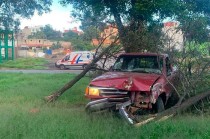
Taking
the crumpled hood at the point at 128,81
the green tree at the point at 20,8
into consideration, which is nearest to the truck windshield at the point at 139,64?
the crumpled hood at the point at 128,81

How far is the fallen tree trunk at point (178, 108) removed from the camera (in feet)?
25.3

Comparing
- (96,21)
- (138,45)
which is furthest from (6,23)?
(138,45)

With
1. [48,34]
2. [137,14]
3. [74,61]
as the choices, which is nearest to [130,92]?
[137,14]

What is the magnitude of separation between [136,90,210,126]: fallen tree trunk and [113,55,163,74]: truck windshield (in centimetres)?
139

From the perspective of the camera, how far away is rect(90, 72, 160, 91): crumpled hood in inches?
319

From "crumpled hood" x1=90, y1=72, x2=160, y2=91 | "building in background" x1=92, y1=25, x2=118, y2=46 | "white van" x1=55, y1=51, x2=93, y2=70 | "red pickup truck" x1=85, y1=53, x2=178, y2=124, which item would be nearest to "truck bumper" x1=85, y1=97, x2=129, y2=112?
"red pickup truck" x1=85, y1=53, x2=178, y2=124

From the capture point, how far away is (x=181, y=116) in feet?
27.1

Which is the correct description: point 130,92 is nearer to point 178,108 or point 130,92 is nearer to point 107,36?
point 178,108

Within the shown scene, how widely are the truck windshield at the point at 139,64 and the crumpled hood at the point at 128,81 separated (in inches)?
32.9

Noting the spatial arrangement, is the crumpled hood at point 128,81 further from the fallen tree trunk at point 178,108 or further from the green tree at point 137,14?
the green tree at point 137,14

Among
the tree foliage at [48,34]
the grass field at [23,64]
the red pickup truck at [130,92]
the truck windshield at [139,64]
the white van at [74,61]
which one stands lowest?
the grass field at [23,64]

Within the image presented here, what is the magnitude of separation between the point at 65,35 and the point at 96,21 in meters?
77.5

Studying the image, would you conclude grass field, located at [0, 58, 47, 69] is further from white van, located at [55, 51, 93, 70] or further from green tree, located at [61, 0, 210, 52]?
green tree, located at [61, 0, 210, 52]

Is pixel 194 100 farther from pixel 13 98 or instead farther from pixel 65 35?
pixel 65 35
